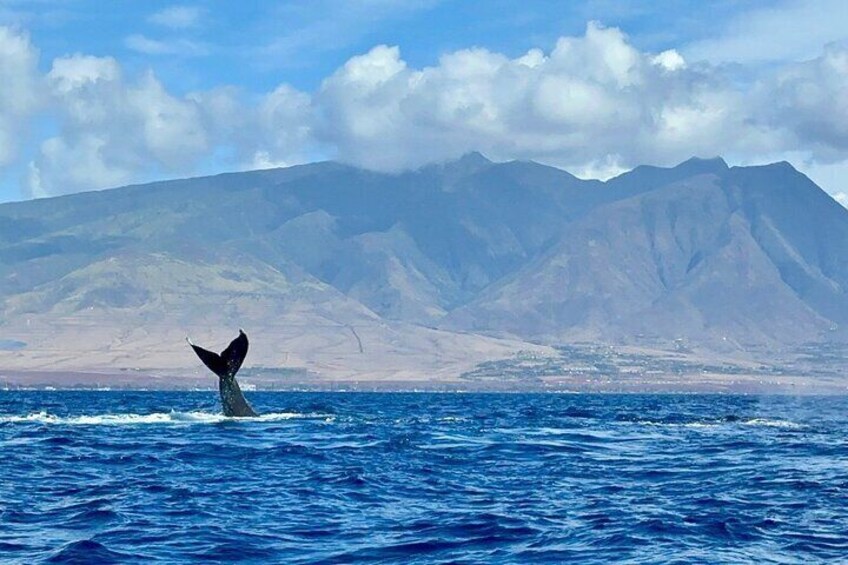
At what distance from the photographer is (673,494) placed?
30.5 meters

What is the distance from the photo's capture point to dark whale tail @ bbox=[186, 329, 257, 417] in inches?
1856

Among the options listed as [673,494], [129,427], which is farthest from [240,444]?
[673,494]

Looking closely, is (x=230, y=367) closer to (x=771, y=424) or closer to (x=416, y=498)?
(x=416, y=498)

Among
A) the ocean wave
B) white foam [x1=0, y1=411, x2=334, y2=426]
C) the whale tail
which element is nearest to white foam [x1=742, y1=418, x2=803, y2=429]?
the ocean wave

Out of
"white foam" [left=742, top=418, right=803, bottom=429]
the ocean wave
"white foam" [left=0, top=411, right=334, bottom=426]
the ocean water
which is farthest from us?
"white foam" [left=742, top=418, right=803, bottom=429]

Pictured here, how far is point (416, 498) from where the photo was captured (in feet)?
97.0

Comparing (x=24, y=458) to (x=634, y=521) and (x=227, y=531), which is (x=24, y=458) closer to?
(x=227, y=531)

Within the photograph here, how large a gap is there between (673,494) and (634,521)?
461 cm

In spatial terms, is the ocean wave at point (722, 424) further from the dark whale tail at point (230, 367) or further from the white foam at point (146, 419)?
the dark whale tail at point (230, 367)

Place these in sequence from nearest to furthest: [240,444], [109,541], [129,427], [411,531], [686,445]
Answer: [109,541], [411,531], [240,444], [686,445], [129,427]

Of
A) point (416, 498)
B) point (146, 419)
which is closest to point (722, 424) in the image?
point (146, 419)

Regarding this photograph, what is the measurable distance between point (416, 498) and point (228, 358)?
21.0 metres

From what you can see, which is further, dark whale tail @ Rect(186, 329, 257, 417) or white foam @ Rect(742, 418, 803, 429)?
white foam @ Rect(742, 418, 803, 429)

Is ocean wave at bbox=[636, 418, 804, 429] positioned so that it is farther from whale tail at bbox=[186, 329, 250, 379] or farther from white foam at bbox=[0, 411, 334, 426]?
whale tail at bbox=[186, 329, 250, 379]
